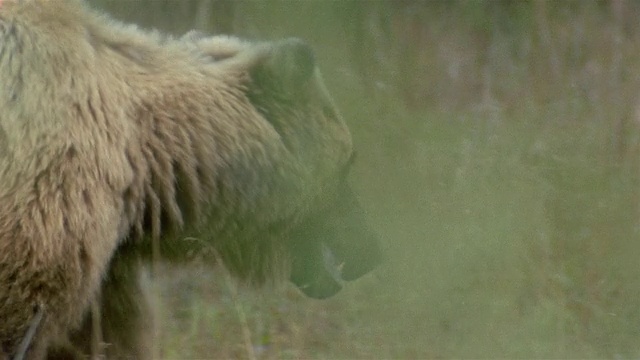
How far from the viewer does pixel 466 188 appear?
7172mm

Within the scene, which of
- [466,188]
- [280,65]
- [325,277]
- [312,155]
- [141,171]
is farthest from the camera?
[466,188]

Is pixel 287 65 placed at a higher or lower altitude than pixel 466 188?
higher

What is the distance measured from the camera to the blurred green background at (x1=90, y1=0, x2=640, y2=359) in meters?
6.12

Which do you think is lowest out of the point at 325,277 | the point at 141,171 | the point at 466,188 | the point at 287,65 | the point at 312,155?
the point at 466,188

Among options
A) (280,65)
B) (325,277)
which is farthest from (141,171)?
(325,277)

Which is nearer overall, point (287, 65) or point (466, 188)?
point (287, 65)

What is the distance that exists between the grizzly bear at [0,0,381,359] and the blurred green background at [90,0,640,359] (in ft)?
1.07

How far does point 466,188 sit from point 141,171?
12.0ft

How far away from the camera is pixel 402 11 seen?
9359 mm

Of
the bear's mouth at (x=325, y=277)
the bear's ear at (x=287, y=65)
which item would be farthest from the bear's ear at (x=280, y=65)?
the bear's mouth at (x=325, y=277)

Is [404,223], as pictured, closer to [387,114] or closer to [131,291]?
[387,114]

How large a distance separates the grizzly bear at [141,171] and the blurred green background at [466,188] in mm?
326

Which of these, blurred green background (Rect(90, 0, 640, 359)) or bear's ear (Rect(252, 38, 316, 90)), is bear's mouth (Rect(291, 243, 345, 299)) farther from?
bear's ear (Rect(252, 38, 316, 90))

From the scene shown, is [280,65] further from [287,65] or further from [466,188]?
[466,188]
